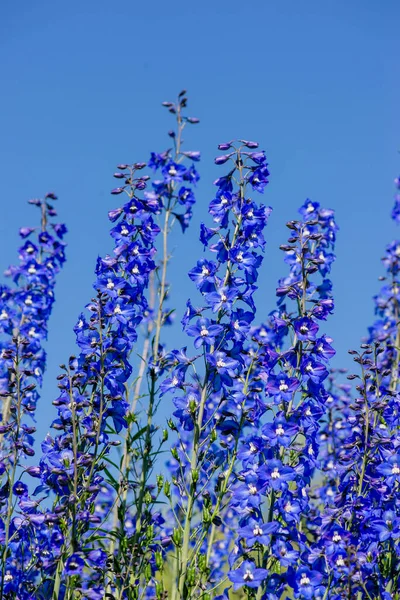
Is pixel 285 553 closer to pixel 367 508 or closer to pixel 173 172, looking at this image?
pixel 367 508

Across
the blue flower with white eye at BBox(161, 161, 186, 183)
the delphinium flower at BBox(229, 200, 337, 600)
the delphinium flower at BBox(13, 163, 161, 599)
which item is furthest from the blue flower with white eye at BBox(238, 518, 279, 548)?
the blue flower with white eye at BBox(161, 161, 186, 183)

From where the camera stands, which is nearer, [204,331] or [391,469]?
[204,331]

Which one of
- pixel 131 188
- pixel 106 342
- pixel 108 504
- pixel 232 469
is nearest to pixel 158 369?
pixel 106 342

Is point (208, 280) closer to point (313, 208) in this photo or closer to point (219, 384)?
point (219, 384)

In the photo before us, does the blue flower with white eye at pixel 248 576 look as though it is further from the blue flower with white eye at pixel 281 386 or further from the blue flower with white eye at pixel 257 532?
the blue flower with white eye at pixel 281 386

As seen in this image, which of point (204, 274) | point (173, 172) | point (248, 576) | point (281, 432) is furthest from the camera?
point (173, 172)

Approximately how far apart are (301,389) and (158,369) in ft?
3.27

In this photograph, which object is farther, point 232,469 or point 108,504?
point 108,504

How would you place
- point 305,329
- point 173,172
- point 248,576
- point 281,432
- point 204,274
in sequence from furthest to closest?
point 173,172 < point 204,274 < point 305,329 < point 281,432 < point 248,576

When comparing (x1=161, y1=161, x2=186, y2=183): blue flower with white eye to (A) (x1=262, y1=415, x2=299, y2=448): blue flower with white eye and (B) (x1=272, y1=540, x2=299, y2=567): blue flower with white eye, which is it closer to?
(A) (x1=262, y1=415, x2=299, y2=448): blue flower with white eye

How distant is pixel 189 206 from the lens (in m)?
6.28

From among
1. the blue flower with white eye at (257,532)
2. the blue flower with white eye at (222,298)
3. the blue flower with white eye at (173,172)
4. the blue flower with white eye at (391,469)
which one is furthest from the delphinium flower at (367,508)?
the blue flower with white eye at (173,172)

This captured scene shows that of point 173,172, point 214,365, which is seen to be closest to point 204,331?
point 214,365

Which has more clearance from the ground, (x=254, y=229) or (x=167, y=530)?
(x=254, y=229)
